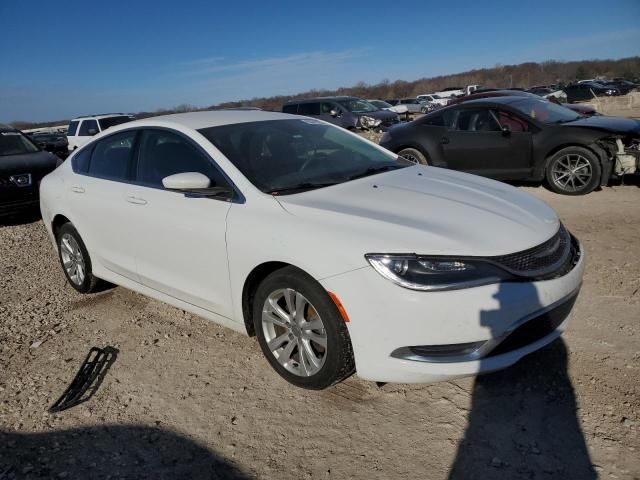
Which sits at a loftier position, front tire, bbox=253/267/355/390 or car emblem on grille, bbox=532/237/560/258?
car emblem on grille, bbox=532/237/560/258

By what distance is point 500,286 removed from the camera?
8.25ft

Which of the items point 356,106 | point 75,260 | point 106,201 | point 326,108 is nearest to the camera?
point 106,201

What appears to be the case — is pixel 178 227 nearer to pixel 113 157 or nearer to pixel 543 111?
pixel 113 157

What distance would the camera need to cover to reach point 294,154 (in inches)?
145

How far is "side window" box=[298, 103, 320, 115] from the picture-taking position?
735 inches

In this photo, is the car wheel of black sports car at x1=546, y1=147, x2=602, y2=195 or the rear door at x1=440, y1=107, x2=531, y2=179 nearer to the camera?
the car wheel of black sports car at x1=546, y1=147, x2=602, y2=195

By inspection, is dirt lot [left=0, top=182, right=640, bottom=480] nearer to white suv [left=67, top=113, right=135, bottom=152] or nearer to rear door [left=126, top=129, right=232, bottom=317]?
rear door [left=126, top=129, right=232, bottom=317]

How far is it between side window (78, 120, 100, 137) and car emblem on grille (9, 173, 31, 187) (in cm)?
920

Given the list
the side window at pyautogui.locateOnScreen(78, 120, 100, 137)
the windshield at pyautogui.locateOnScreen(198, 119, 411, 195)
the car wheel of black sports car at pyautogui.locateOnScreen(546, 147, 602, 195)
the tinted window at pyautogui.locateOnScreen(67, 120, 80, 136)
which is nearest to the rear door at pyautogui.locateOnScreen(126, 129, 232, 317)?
the windshield at pyautogui.locateOnScreen(198, 119, 411, 195)

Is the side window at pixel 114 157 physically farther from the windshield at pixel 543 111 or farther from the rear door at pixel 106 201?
the windshield at pixel 543 111

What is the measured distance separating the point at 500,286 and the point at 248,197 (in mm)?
1565

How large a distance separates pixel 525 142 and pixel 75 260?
21.4ft

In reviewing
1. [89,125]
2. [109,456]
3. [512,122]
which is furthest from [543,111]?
[89,125]

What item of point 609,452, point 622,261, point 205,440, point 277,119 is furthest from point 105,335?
point 622,261
